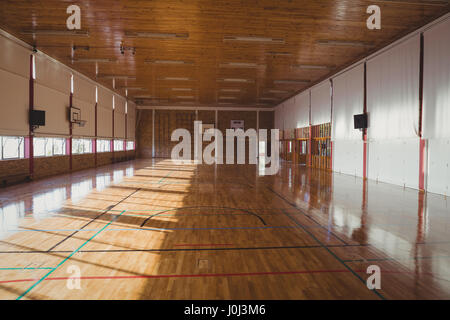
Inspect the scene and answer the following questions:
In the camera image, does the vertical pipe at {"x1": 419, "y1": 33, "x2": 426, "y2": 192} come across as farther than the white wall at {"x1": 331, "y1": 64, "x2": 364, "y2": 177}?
No

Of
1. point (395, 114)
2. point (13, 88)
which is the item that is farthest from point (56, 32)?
point (395, 114)

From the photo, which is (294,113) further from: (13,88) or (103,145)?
(13,88)

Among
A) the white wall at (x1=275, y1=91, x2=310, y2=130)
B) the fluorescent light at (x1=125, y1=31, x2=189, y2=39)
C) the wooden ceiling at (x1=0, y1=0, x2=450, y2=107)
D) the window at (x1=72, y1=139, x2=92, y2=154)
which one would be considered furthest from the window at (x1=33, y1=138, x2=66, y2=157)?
the white wall at (x1=275, y1=91, x2=310, y2=130)

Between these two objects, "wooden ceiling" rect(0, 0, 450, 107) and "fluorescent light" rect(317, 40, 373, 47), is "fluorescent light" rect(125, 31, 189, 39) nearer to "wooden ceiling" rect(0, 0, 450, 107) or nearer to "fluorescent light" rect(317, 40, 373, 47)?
"wooden ceiling" rect(0, 0, 450, 107)

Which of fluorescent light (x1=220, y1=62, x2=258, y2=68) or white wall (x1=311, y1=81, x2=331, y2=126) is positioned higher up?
fluorescent light (x1=220, y1=62, x2=258, y2=68)

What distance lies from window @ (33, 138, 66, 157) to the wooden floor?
15.2 ft

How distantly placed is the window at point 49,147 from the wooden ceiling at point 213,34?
3.44 m

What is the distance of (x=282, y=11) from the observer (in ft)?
28.1

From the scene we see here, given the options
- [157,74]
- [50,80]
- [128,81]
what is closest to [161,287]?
[50,80]

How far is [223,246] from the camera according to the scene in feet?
14.3

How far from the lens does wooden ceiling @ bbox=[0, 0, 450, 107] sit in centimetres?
830

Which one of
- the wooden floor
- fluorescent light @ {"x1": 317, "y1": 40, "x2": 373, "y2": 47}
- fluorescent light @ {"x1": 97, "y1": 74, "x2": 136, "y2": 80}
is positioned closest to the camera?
the wooden floor

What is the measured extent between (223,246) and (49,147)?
11.5 metres
